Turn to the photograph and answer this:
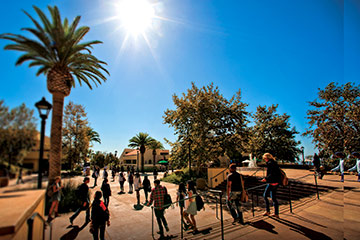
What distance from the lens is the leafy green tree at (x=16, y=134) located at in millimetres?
1160

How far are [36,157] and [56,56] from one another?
897mm

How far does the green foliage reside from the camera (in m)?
1.41

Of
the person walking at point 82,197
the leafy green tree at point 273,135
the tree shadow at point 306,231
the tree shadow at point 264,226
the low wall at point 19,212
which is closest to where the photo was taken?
the low wall at point 19,212

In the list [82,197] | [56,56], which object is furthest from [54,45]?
[82,197]

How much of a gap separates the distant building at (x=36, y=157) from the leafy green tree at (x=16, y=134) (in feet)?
0.11

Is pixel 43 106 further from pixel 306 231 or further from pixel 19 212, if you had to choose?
pixel 306 231

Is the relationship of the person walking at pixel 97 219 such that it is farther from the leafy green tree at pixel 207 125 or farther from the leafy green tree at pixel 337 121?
the leafy green tree at pixel 207 125

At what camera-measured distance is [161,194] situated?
493 centimetres

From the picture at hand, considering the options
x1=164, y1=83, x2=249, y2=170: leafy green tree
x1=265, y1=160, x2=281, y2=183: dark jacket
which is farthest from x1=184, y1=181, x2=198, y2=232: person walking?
x1=164, y1=83, x2=249, y2=170: leafy green tree

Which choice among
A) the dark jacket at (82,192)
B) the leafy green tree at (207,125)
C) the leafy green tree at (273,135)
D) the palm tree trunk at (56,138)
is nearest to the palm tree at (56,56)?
the palm tree trunk at (56,138)

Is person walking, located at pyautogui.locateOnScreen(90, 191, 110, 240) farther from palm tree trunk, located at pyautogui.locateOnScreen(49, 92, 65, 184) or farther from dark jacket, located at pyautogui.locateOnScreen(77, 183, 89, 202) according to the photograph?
palm tree trunk, located at pyautogui.locateOnScreen(49, 92, 65, 184)

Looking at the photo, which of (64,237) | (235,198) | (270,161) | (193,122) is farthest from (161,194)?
(193,122)

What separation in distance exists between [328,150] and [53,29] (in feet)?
15.8

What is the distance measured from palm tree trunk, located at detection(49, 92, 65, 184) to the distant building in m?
0.04
